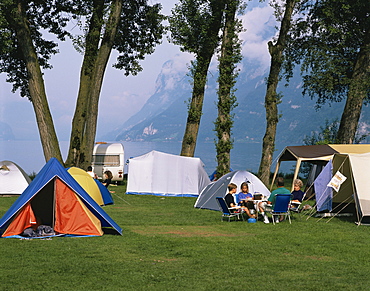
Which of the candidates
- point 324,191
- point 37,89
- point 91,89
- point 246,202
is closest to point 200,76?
point 91,89

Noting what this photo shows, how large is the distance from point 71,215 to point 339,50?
2019 cm

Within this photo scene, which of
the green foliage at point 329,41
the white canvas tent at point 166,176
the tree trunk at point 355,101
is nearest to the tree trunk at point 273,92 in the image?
the green foliage at point 329,41

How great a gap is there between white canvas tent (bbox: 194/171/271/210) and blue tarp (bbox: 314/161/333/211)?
95.7 inches

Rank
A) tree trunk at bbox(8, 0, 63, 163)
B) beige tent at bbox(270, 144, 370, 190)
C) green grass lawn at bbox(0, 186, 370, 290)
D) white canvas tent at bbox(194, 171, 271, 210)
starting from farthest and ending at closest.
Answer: tree trunk at bbox(8, 0, 63, 163)
beige tent at bbox(270, 144, 370, 190)
white canvas tent at bbox(194, 171, 271, 210)
green grass lawn at bbox(0, 186, 370, 290)

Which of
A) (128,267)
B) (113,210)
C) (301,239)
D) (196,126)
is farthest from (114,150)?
(128,267)

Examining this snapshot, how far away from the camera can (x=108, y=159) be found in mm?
29422

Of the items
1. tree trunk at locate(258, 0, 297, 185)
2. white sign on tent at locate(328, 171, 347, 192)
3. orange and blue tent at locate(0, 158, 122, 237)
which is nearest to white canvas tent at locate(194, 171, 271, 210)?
white sign on tent at locate(328, 171, 347, 192)

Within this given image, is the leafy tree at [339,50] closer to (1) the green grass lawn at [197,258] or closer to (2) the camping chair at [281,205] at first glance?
(2) the camping chair at [281,205]

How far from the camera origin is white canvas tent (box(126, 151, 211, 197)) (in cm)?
2225

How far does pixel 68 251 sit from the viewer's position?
959 cm

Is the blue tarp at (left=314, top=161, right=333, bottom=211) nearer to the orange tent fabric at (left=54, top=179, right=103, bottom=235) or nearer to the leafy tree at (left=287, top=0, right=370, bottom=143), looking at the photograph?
the orange tent fabric at (left=54, top=179, right=103, bottom=235)

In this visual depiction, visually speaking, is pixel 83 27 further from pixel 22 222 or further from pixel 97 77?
pixel 22 222

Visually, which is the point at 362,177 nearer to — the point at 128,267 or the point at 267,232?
the point at 267,232

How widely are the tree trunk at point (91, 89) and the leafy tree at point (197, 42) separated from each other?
124 inches
